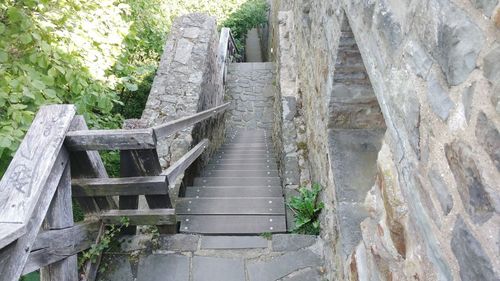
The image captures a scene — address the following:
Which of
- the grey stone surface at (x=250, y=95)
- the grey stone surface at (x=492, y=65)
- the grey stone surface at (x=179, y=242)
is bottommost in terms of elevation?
the grey stone surface at (x=250, y=95)

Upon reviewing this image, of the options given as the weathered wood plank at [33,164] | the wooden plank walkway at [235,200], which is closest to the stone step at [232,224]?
the wooden plank walkway at [235,200]

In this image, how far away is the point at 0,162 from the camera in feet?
8.59

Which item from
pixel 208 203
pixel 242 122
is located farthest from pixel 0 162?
pixel 242 122

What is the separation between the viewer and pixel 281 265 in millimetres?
2465

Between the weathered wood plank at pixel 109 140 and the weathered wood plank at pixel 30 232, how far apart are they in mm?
77

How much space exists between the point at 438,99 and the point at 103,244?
201 cm

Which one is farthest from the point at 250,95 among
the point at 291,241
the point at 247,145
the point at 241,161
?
the point at 291,241

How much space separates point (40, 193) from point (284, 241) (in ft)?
5.22

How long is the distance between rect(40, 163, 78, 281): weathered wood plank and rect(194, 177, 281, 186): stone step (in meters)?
2.09

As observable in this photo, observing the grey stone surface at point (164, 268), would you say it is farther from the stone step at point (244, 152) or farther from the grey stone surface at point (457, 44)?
the stone step at point (244, 152)

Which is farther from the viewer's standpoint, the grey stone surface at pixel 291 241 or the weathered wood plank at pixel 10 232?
the grey stone surface at pixel 291 241

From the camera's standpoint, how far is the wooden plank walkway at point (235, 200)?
9.32ft

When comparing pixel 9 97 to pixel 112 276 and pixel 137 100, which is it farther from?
pixel 137 100

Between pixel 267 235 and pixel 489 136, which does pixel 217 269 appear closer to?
pixel 267 235
